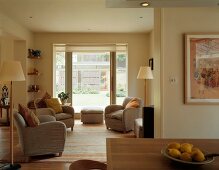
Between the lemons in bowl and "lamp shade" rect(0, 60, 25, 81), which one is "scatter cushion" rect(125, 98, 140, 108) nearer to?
"lamp shade" rect(0, 60, 25, 81)

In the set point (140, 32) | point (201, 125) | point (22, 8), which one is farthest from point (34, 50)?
point (201, 125)

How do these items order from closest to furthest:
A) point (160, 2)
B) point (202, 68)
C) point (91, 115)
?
point (160, 2), point (202, 68), point (91, 115)

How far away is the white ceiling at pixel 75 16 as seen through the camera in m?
4.64

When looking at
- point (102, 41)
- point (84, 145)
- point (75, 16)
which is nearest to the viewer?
point (84, 145)

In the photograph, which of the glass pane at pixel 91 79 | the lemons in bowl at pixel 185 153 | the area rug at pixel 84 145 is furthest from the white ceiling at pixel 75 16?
the lemons in bowl at pixel 185 153

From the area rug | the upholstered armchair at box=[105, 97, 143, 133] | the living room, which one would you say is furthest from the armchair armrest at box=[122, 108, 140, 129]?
the living room

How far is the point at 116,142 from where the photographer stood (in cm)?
202

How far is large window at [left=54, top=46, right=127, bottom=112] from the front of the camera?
7.94 m

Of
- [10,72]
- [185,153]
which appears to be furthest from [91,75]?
[185,153]

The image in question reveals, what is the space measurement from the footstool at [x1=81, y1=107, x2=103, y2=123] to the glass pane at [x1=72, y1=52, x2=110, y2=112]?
101 cm

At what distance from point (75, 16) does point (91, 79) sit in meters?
2.88

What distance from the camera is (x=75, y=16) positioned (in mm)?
5555

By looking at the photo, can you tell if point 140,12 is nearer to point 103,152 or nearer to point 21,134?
point 103,152

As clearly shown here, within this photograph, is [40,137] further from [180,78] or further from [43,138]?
[180,78]
